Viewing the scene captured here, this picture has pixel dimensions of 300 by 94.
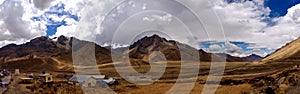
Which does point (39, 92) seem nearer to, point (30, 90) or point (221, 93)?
point (30, 90)

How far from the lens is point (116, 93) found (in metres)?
73.7

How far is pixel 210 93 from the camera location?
6303 centimetres

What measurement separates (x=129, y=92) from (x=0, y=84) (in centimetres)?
2607

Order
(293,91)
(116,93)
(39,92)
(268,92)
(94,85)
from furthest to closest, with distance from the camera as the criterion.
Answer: (94,85)
(116,93)
(39,92)
(268,92)
(293,91)

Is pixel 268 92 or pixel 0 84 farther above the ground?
pixel 0 84

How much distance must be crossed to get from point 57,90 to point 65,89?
1952 millimetres

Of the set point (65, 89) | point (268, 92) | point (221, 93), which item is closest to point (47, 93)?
point (65, 89)

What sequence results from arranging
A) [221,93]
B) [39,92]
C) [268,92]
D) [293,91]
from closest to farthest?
[293,91] → [268,92] → [39,92] → [221,93]

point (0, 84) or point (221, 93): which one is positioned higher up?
point (0, 84)

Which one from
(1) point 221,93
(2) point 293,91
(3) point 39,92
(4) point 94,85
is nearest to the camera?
(2) point 293,91

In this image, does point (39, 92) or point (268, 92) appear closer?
point (268, 92)

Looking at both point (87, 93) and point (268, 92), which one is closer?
point (268, 92)

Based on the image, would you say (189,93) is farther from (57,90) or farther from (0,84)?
→ (0,84)

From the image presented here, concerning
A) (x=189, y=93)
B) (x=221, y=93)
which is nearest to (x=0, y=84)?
(x=189, y=93)
